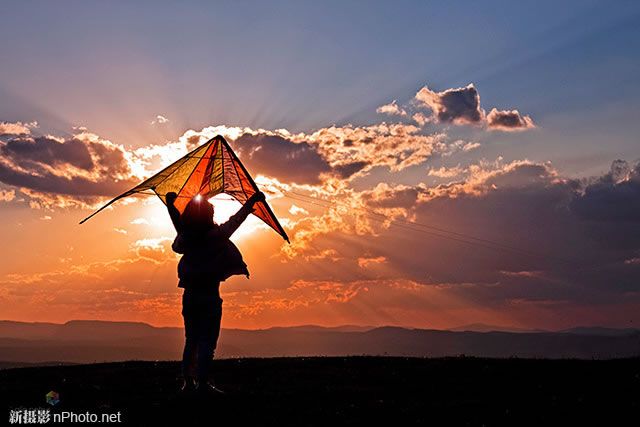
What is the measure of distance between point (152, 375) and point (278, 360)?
19.9 feet

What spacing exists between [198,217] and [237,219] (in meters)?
0.95

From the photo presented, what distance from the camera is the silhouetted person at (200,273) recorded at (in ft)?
46.2

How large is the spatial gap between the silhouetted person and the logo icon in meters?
2.95

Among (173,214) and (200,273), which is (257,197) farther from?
(200,273)

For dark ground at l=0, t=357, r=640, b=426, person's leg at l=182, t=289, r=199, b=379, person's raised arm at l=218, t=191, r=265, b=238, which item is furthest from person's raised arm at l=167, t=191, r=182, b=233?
dark ground at l=0, t=357, r=640, b=426

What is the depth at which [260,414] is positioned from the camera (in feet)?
40.1

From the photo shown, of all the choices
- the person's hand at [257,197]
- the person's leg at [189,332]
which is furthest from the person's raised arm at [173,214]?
the person's hand at [257,197]

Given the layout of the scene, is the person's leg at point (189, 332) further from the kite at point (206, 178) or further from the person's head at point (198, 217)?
the kite at point (206, 178)

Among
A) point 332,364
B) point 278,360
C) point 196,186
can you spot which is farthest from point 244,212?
point 278,360

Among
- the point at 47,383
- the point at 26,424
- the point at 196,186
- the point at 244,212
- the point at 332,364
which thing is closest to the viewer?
the point at 26,424

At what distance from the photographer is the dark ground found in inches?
487

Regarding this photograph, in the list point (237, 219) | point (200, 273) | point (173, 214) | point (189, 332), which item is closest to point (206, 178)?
point (173, 214)

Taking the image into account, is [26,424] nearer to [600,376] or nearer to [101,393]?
[101,393]

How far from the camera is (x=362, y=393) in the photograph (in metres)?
15.5
